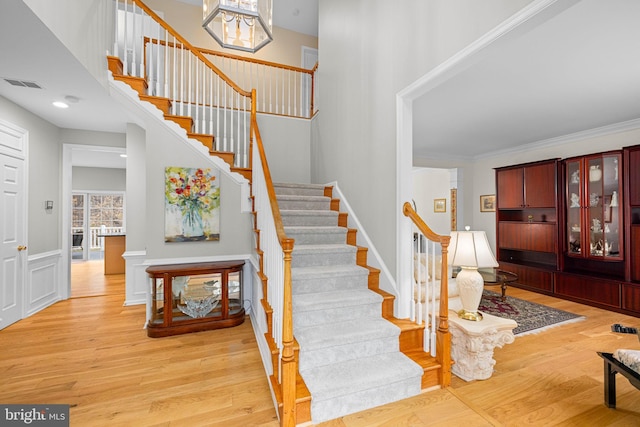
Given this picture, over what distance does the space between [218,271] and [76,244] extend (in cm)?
798

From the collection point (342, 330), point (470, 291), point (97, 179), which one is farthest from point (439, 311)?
point (97, 179)

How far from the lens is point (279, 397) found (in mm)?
1893

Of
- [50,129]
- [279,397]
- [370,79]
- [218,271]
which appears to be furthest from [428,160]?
[50,129]

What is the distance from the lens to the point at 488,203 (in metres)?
6.29

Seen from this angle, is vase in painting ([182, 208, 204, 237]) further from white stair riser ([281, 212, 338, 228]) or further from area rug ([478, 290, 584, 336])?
area rug ([478, 290, 584, 336])

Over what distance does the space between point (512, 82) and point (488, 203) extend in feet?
12.7

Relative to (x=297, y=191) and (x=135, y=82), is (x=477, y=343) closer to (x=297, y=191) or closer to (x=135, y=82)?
(x=297, y=191)

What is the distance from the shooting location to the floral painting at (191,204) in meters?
3.61

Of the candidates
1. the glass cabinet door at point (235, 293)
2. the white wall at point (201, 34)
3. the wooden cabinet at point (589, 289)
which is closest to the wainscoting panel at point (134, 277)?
the glass cabinet door at point (235, 293)

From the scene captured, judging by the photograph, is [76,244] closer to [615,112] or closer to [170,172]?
[170,172]

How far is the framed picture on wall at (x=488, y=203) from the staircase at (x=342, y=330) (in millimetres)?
4396

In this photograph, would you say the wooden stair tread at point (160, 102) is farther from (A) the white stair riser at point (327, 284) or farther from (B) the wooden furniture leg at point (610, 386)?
(B) the wooden furniture leg at point (610, 386)

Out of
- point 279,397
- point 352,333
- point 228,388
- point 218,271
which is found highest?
point 218,271

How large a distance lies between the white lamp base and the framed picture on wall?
4.41m
